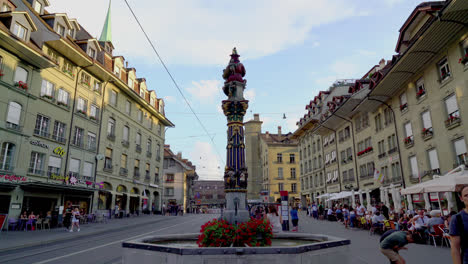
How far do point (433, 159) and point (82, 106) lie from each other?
28073 mm

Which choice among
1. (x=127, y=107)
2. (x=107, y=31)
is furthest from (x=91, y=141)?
(x=107, y=31)

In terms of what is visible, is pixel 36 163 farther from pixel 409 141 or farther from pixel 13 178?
pixel 409 141

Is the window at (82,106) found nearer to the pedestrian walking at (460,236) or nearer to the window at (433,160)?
the window at (433,160)

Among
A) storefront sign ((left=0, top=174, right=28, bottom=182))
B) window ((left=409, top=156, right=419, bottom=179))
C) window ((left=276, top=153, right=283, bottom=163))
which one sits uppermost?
window ((left=276, top=153, right=283, bottom=163))

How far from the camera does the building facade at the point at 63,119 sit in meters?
20.1

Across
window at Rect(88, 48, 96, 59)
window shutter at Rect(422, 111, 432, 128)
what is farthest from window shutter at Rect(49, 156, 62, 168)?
window shutter at Rect(422, 111, 432, 128)

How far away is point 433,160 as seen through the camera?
67.7ft

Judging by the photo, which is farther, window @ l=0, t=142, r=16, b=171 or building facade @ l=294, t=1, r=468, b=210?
window @ l=0, t=142, r=16, b=171

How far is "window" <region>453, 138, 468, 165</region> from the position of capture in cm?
1770

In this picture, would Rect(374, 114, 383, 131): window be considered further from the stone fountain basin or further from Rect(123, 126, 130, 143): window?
Rect(123, 126, 130, 143): window

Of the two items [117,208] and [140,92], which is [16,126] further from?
[140,92]

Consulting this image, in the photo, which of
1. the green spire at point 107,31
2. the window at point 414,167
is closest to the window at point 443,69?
the window at point 414,167

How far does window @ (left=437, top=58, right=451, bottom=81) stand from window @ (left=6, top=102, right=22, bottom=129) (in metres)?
27.5

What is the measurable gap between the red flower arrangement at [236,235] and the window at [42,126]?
20695mm
